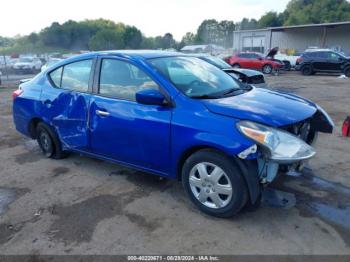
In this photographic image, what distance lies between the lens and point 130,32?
9825cm

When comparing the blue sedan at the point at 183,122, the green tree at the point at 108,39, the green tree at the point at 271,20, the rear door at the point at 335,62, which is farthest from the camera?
the green tree at the point at 271,20

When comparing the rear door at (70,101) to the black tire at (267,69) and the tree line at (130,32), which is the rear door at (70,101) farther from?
the tree line at (130,32)

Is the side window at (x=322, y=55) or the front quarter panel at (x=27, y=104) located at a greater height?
the side window at (x=322, y=55)

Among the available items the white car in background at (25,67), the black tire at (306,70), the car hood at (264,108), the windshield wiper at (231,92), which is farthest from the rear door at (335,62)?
the white car in background at (25,67)

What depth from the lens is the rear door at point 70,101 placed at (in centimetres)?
420

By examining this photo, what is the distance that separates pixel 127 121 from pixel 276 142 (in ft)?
5.34

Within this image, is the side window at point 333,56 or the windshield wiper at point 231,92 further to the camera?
the side window at point 333,56

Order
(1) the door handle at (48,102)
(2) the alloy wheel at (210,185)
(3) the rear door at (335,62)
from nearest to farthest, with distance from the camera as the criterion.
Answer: (2) the alloy wheel at (210,185)
(1) the door handle at (48,102)
(3) the rear door at (335,62)

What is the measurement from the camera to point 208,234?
10.0ft

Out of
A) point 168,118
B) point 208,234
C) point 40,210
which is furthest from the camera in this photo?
point 40,210

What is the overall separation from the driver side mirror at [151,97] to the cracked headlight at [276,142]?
33.1 inches

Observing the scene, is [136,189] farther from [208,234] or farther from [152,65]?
[152,65]

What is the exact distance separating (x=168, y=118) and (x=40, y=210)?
173cm

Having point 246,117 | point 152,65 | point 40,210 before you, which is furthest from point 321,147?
point 40,210
